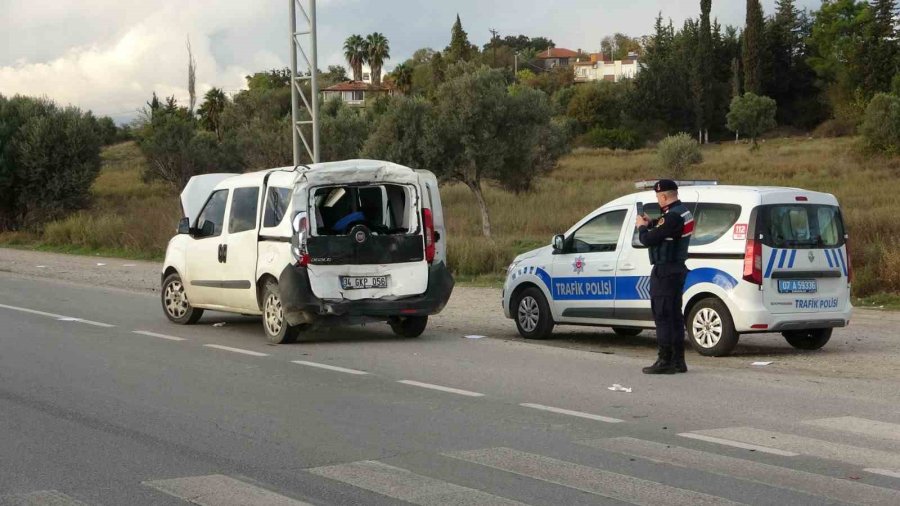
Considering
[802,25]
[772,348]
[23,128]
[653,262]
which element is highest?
[802,25]

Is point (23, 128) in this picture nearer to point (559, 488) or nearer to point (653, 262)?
point (653, 262)

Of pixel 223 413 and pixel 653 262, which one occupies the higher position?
pixel 653 262

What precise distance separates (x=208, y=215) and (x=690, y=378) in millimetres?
7090

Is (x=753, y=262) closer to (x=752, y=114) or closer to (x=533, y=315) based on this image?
(x=533, y=315)

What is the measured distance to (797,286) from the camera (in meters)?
12.7

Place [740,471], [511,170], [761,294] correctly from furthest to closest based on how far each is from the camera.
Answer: [511,170], [761,294], [740,471]

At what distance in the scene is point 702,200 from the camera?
1305 cm

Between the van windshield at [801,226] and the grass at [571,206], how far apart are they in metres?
6.17

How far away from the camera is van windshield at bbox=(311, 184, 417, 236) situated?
1435 cm

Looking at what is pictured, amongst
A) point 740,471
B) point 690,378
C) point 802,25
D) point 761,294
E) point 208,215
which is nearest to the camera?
point 740,471

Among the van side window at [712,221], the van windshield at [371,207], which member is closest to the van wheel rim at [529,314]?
the van windshield at [371,207]

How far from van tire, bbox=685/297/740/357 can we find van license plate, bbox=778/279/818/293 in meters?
0.63

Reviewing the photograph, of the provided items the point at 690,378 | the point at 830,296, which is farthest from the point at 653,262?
the point at 830,296

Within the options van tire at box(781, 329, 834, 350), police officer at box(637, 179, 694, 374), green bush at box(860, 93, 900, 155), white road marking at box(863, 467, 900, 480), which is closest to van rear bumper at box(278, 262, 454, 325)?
police officer at box(637, 179, 694, 374)
